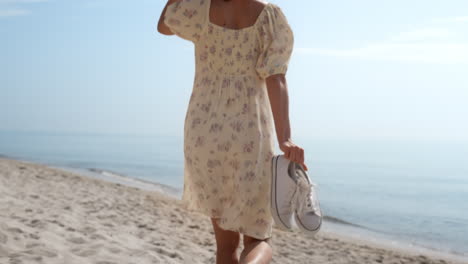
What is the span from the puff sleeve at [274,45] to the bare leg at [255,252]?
2.27 feet

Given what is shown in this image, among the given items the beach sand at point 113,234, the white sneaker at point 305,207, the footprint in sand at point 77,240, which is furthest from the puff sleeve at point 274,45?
the footprint in sand at point 77,240

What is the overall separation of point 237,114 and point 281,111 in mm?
194

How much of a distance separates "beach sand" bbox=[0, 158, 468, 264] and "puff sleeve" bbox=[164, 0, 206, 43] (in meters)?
2.07

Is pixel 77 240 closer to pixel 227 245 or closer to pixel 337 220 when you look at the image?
pixel 227 245

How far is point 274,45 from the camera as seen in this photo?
2.25 meters

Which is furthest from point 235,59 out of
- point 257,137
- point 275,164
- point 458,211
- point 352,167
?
point 352,167

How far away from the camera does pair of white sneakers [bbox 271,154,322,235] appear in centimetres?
210

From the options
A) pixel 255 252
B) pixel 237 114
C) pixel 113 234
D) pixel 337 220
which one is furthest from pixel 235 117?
pixel 337 220

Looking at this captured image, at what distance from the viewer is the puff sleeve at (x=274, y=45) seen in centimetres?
222

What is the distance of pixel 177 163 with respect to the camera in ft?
63.7

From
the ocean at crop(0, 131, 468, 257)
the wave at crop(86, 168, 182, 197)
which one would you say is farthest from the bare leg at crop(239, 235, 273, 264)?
the wave at crop(86, 168, 182, 197)

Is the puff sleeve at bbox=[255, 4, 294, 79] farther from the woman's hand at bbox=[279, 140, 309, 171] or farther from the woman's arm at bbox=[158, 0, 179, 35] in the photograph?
the woman's arm at bbox=[158, 0, 179, 35]

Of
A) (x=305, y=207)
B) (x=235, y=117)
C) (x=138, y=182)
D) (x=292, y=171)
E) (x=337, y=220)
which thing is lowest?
(x=138, y=182)

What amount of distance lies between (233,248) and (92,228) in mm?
→ 2956
